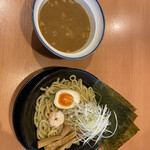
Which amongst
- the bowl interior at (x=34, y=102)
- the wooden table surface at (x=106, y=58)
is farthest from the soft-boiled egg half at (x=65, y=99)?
the wooden table surface at (x=106, y=58)

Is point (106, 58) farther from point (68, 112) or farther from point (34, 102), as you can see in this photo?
point (34, 102)

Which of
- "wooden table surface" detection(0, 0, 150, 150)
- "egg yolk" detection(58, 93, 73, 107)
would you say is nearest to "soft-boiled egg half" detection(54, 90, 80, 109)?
"egg yolk" detection(58, 93, 73, 107)

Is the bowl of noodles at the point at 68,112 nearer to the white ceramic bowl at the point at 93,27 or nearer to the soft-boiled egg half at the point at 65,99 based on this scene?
the soft-boiled egg half at the point at 65,99

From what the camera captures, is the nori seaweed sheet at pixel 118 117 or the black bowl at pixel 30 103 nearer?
the black bowl at pixel 30 103

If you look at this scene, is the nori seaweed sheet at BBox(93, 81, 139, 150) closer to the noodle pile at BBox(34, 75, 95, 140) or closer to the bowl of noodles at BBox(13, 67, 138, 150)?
the bowl of noodles at BBox(13, 67, 138, 150)

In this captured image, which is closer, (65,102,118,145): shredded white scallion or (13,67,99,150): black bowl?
(13,67,99,150): black bowl

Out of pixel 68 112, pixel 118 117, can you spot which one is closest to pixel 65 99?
pixel 68 112

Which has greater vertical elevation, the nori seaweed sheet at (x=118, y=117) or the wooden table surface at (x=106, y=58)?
the wooden table surface at (x=106, y=58)
